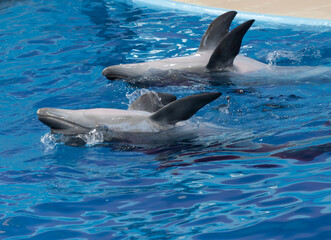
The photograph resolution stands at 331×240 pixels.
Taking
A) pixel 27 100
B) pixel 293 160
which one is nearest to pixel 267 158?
pixel 293 160

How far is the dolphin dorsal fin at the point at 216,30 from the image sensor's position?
726 cm

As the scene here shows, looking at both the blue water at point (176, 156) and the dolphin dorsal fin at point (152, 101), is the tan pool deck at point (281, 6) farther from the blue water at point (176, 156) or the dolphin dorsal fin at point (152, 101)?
the dolphin dorsal fin at point (152, 101)

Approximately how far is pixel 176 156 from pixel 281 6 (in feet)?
26.2

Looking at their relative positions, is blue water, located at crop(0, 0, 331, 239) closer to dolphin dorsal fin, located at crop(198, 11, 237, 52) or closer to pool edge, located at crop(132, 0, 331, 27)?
pool edge, located at crop(132, 0, 331, 27)

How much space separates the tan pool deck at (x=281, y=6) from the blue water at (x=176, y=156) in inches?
57.8

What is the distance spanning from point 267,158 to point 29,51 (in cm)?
613

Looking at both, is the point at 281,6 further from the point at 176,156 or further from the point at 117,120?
the point at 176,156

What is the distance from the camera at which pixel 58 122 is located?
5.16 m

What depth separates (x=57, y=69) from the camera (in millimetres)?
8453

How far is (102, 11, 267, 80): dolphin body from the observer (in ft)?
22.9

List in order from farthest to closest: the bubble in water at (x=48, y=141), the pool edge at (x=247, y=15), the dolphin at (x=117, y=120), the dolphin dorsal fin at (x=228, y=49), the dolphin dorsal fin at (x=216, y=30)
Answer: the pool edge at (x=247, y=15) → the dolphin dorsal fin at (x=216, y=30) → the dolphin dorsal fin at (x=228, y=49) → the bubble in water at (x=48, y=141) → the dolphin at (x=117, y=120)

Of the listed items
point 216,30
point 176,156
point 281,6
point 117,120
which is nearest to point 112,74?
point 216,30

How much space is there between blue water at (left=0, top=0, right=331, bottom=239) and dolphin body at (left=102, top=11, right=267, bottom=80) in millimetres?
173

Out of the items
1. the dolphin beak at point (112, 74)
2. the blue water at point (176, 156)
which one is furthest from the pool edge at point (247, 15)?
the dolphin beak at point (112, 74)
